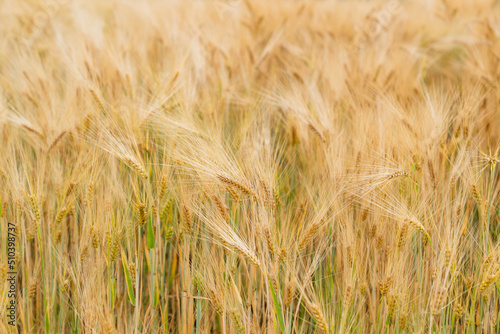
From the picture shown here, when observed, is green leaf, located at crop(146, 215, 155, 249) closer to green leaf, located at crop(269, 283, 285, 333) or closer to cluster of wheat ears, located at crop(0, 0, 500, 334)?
cluster of wheat ears, located at crop(0, 0, 500, 334)

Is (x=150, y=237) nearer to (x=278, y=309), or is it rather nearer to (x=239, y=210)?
(x=239, y=210)

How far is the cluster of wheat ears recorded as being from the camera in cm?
102

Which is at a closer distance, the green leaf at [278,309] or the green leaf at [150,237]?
the green leaf at [278,309]

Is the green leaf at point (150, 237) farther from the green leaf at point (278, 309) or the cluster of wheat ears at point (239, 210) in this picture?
the green leaf at point (278, 309)

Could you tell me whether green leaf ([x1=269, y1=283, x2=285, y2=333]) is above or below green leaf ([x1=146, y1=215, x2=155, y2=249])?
below

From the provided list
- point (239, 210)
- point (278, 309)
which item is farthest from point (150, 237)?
point (278, 309)

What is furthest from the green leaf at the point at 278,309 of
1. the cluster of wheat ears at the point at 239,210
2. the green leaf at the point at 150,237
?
the green leaf at the point at 150,237

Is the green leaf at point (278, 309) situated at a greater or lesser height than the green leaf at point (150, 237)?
lesser

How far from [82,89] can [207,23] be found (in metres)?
1.30

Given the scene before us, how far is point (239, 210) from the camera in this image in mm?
1175

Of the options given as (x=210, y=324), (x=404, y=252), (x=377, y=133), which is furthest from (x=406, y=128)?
(x=210, y=324)

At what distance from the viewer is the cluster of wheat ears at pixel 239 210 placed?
1022 millimetres

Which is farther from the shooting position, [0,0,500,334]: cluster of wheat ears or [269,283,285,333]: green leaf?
[0,0,500,334]: cluster of wheat ears

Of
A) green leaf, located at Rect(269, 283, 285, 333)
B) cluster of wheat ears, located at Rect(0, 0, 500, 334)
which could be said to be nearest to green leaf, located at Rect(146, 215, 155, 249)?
cluster of wheat ears, located at Rect(0, 0, 500, 334)
